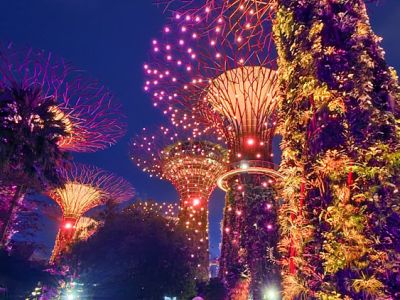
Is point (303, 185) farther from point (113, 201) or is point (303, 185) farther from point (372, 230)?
point (113, 201)

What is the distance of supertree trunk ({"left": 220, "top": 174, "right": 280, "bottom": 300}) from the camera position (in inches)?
590

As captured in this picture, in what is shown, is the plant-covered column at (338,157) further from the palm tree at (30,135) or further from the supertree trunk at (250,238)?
the palm tree at (30,135)

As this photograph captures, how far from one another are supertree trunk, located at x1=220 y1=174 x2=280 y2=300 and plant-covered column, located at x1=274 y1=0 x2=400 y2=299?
11170 mm

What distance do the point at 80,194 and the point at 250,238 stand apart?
75.3ft

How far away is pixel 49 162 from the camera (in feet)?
45.4

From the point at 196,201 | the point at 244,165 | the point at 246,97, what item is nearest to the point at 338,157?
the point at 244,165

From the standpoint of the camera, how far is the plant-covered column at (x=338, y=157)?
3.31 meters

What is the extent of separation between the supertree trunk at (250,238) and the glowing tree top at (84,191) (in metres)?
20.6

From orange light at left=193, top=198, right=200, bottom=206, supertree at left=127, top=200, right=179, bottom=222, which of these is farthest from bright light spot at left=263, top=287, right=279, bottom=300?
orange light at left=193, top=198, right=200, bottom=206

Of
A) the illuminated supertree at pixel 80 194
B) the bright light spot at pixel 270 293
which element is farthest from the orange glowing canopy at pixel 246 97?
the illuminated supertree at pixel 80 194

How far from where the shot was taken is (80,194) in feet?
110

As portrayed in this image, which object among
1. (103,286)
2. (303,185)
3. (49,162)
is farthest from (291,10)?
(103,286)

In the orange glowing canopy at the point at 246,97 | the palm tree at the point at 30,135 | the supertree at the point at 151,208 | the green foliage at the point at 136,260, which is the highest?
the orange glowing canopy at the point at 246,97

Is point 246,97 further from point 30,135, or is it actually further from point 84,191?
point 84,191
